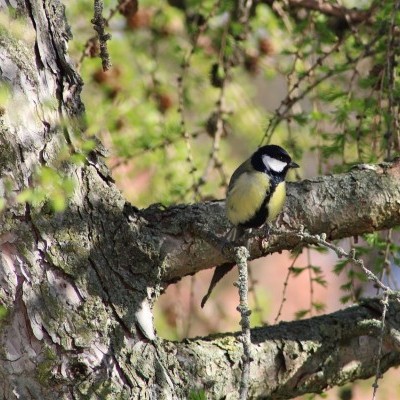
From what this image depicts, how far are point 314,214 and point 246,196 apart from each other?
262 millimetres

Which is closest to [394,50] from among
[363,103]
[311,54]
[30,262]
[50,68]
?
[363,103]

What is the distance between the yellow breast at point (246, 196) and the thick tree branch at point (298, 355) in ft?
1.21

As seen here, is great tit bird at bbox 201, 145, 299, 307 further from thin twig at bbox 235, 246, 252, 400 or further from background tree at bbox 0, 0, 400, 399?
thin twig at bbox 235, 246, 252, 400

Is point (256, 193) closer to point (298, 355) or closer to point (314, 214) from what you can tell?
point (314, 214)

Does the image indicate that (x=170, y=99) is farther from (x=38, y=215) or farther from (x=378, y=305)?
(x=38, y=215)

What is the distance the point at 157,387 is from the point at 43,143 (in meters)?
0.68

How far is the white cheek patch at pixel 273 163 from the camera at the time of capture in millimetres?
2783

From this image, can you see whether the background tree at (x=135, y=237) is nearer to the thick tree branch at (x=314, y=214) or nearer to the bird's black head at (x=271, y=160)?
the thick tree branch at (x=314, y=214)

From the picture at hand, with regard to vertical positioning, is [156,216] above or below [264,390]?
above

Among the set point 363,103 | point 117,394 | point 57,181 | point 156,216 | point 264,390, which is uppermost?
Result: point 363,103

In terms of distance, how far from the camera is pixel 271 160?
2.82 metres

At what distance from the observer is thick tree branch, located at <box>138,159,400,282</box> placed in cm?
238

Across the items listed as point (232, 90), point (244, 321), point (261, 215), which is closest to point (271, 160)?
point (261, 215)

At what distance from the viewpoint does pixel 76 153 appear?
2.16m
